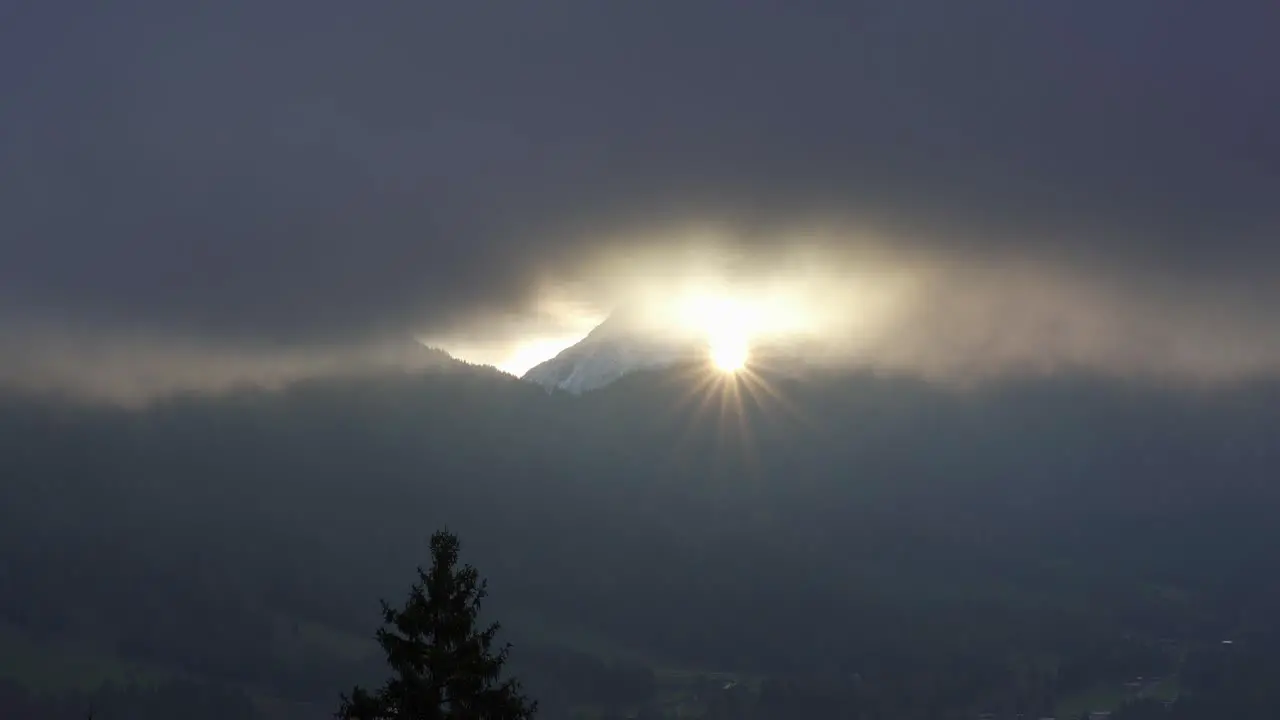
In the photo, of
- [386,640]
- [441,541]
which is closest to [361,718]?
[386,640]

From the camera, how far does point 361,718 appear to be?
4044cm

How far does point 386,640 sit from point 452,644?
213 centimetres

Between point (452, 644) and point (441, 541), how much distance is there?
388 cm

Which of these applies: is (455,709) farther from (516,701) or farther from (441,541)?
(441,541)

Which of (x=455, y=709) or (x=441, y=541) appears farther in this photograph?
(x=441, y=541)

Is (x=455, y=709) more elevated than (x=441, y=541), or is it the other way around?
(x=441, y=541)

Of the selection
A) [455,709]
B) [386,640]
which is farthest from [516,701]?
[386,640]

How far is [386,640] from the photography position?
133 ft

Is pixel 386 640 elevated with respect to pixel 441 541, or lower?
lower

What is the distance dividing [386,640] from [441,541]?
173 inches

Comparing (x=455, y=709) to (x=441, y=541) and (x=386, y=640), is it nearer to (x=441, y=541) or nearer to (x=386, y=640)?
(x=386, y=640)

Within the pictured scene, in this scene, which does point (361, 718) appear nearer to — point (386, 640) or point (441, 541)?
point (386, 640)

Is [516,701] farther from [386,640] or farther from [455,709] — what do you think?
[386,640]

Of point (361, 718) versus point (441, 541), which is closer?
point (361, 718)
